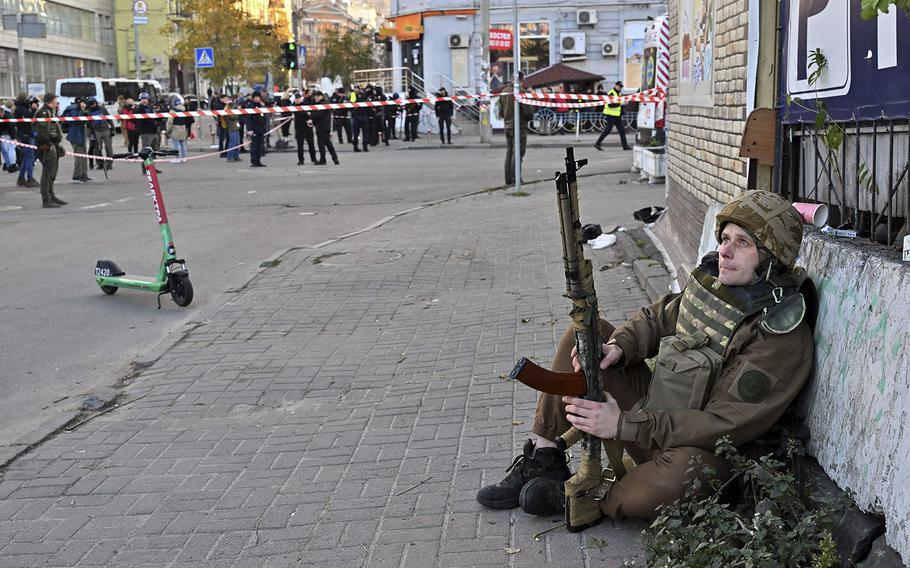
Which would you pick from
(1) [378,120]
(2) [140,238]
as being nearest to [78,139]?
(2) [140,238]

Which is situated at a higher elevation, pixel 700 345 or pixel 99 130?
pixel 99 130

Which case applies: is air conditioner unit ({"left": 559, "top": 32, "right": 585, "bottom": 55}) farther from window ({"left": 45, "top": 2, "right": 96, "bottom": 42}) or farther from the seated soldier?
the seated soldier

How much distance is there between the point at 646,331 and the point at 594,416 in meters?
0.58

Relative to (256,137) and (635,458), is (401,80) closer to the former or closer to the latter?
(256,137)

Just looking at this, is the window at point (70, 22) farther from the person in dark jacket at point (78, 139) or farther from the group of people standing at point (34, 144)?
the person in dark jacket at point (78, 139)

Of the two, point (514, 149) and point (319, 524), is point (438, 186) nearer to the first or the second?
point (514, 149)

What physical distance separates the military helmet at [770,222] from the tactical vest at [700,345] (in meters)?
0.14

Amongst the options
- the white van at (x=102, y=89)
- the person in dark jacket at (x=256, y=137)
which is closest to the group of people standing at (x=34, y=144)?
the person in dark jacket at (x=256, y=137)

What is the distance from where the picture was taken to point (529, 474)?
4.22 meters

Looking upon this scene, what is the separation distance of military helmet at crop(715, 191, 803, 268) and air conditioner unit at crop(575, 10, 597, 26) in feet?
142

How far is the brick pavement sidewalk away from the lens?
407 centimetres

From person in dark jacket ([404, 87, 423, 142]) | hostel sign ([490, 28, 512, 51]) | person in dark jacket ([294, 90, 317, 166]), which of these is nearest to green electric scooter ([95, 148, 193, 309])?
person in dark jacket ([294, 90, 317, 166])

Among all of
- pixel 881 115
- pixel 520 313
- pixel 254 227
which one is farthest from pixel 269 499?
pixel 254 227

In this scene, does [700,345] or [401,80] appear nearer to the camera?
[700,345]
